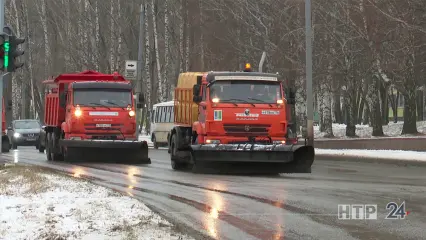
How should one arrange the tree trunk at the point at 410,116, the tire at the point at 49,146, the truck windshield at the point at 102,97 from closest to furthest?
the truck windshield at the point at 102,97 < the tire at the point at 49,146 < the tree trunk at the point at 410,116

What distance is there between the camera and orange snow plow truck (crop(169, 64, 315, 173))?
1942 centimetres

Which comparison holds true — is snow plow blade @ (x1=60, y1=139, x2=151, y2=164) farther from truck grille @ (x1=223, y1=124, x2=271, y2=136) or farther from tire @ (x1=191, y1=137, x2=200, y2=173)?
truck grille @ (x1=223, y1=124, x2=271, y2=136)

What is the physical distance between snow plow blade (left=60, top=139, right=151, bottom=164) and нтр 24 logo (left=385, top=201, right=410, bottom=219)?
13267 millimetres

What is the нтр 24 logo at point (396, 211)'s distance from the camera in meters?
11.7

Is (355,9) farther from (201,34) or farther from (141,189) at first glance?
(141,189)

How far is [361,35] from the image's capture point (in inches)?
1347

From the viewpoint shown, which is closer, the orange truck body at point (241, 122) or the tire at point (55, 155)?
the orange truck body at point (241, 122)

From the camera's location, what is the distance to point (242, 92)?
20562 millimetres

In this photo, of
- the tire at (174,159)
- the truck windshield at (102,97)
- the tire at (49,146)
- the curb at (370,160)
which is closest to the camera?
the tire at (174,159)

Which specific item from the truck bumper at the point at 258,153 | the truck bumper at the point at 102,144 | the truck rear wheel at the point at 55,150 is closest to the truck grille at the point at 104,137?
the truck bumper at the point at 102,144

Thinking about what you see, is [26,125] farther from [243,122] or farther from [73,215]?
[73,215]

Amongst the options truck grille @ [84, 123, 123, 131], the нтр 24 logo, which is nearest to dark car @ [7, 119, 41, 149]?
truck grille @ [84, 123, 123, 131]

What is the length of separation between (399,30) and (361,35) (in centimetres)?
217

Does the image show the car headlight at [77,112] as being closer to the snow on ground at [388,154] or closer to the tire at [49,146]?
the tire at [49,146]
